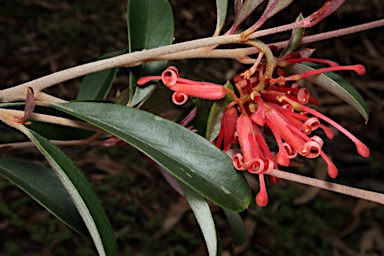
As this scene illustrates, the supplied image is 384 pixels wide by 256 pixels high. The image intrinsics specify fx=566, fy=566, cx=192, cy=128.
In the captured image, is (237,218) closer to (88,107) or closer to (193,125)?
(193,125)

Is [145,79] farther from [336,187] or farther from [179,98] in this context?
[336,187]

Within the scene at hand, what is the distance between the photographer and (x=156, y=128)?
572 millimetres

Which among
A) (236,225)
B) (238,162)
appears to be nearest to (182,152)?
(238,162)

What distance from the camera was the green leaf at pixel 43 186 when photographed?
0.80m

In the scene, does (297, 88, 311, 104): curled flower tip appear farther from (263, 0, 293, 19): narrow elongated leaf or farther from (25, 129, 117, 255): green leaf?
(25, 129, 117, 255): green leaf

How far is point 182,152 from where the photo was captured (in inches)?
21.9

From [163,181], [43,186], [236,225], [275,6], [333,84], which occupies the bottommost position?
[163,181]

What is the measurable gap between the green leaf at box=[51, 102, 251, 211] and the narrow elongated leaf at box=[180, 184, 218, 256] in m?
0.05

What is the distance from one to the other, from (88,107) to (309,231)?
1.77 m

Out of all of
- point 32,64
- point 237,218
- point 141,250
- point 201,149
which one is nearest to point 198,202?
point 201,149

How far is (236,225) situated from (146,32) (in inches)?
11.9

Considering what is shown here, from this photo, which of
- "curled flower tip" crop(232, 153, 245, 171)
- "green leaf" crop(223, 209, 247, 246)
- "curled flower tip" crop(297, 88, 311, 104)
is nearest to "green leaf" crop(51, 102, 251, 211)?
"curled flower tip" crop(232, 153, 245, 171)

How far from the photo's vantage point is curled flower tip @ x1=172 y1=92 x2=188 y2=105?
0.62 meters

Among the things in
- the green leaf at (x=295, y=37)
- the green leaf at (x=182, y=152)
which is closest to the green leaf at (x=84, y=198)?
the green leaf at (x=182, y=152)
